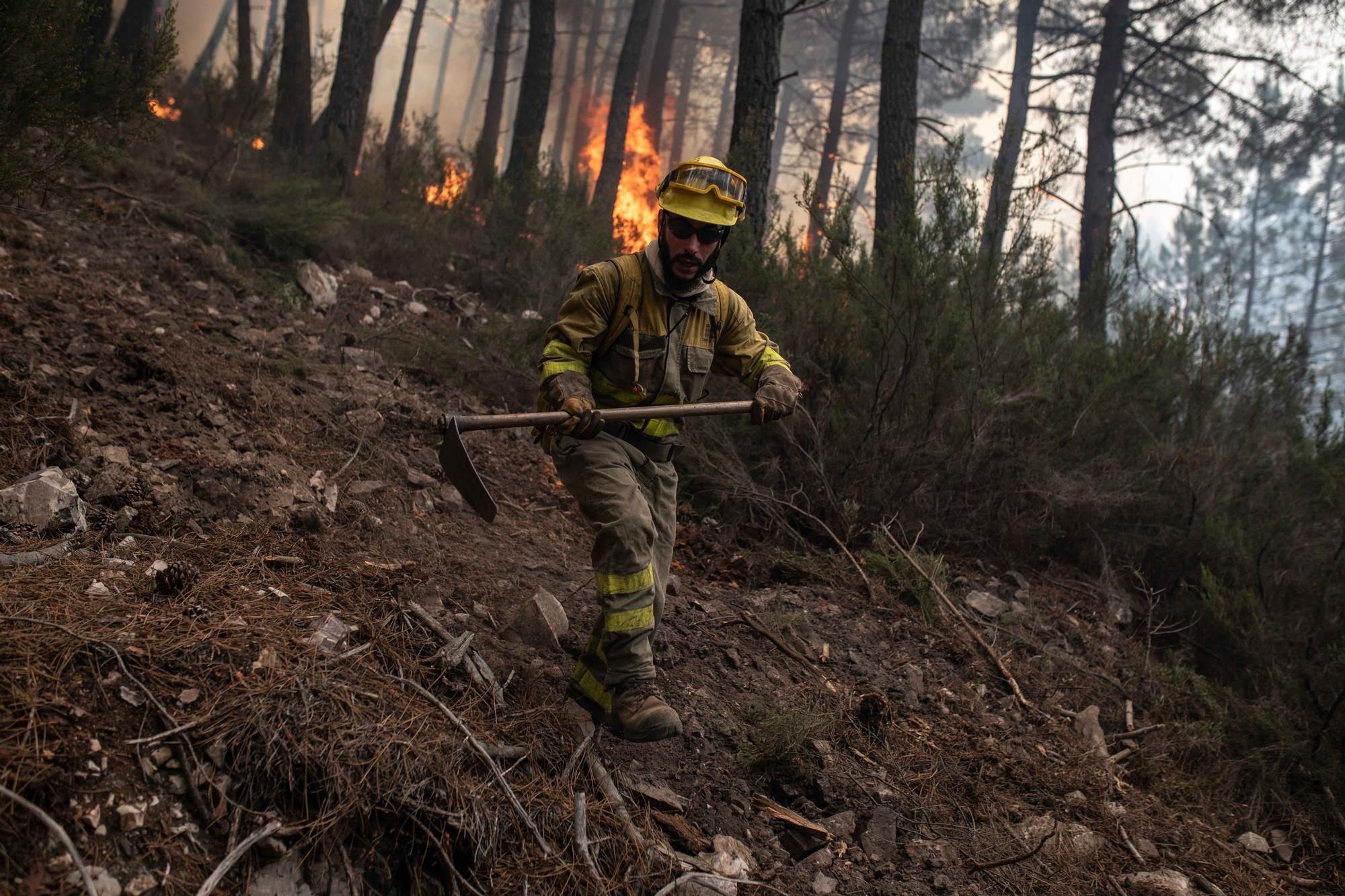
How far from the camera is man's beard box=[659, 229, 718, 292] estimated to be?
3.03 metres

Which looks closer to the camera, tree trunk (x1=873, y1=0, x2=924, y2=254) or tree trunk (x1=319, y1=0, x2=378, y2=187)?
tree trunk (x1=873, y1=0, x2=924, y2=254)

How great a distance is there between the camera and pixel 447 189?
957 centimetres

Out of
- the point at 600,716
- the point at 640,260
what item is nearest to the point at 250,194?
the point at 640,260

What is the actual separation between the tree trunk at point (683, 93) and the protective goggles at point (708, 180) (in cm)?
2479

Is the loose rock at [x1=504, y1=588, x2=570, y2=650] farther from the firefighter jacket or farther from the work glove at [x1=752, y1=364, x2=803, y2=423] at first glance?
the work glove at [x1=752, y1=364, x2=803, y2=423]

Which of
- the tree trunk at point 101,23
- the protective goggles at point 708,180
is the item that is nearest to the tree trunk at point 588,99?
the tree trunk at point 101,23

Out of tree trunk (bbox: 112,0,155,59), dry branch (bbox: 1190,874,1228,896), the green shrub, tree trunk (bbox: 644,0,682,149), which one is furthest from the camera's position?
tree trunk (bbox: 644,0,682,149)

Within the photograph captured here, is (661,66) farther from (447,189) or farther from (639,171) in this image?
(447,189)

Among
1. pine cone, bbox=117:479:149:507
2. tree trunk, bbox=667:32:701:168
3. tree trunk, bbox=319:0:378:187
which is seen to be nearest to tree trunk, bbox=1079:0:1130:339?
tree trunk, bbox=319:0:378:187

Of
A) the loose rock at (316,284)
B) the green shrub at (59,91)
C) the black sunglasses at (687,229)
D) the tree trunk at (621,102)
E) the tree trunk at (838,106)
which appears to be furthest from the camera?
the tree trunk at (838,106)

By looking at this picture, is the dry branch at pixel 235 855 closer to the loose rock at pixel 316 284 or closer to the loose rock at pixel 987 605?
the loose rock at pixel 987 605

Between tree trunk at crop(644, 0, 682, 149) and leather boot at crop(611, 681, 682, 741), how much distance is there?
59.7 feet

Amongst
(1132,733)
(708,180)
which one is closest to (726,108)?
(1132,733)

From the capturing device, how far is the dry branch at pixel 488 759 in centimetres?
244
